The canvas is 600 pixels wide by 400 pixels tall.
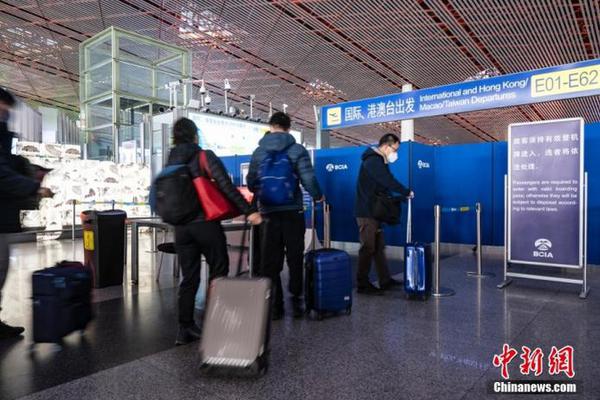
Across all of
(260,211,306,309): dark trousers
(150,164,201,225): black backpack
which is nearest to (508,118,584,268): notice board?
(260,211,306,309): dark trousers

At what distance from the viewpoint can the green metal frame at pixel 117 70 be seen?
10609 mm

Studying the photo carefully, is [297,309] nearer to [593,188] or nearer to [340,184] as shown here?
[340,184]

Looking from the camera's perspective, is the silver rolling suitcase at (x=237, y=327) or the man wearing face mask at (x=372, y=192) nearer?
the silver rolling suitcase at (x=237, y=327)

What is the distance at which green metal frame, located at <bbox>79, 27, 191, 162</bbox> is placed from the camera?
34.8ft

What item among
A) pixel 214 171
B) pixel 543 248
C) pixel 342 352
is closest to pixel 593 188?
pixel 543 248

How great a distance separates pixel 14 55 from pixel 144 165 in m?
7.69

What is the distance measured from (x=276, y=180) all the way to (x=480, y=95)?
12.1ft

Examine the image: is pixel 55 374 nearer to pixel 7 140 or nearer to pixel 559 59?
pixel 7 140

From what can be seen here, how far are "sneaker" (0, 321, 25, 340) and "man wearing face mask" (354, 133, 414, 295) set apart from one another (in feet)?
8.62

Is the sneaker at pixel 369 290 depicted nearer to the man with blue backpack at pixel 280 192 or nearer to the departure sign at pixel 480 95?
the man with blue backpack at pixel 280 192

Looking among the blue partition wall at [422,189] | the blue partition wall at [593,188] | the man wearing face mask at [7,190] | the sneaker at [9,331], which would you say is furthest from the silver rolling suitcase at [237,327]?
the blue partition wall at [593,188]

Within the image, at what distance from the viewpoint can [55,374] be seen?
2.17m

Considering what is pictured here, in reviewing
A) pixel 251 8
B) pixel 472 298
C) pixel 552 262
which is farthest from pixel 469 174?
pixel 251 8

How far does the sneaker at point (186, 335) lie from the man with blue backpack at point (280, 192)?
0.66 m
